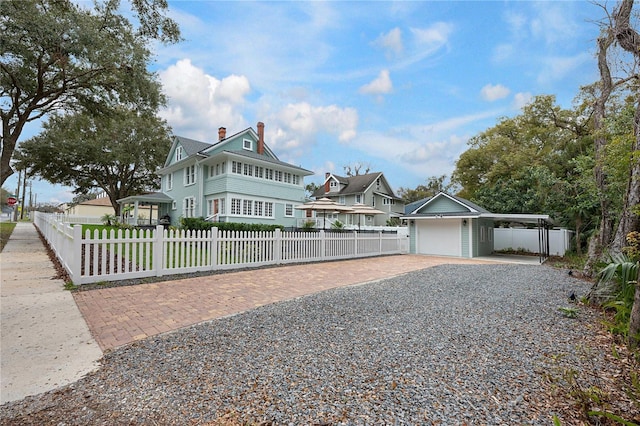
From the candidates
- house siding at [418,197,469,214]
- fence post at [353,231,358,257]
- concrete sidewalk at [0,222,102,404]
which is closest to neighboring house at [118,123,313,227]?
fence post at [353,231,358,257]

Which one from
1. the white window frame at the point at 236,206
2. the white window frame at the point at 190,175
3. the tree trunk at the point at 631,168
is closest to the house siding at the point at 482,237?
the tree trunk at the point at 631,168

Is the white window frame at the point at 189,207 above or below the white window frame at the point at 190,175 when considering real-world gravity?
below

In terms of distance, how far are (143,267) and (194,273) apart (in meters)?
1.18

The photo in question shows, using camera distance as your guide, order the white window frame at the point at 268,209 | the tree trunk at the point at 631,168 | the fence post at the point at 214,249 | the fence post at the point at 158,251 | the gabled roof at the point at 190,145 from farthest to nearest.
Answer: the gabled roof at the point at 190,145, the white window frame at the point at 268,209, the fence post at the point at 214,249, the fence post at the point at 158,251, the tree trunk at the point at 631,168

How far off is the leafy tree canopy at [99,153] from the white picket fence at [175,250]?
20.4 metres

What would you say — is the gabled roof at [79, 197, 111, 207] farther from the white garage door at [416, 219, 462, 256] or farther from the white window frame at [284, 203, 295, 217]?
the white garage door at [416, 219, 462, 256]

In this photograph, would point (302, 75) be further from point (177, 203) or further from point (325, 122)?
point (177, 203)

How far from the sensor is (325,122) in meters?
19.7

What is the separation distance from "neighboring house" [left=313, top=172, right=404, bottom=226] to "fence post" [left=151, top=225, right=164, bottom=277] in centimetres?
2482

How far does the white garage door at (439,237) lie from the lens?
16219 millimetres

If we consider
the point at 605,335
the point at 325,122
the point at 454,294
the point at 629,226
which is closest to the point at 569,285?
the point at 629,226

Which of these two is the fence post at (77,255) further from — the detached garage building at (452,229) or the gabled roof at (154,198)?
the gabled roof at (154,198)

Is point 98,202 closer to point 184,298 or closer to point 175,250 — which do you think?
point 175,250

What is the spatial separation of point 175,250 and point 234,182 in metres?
11.6
